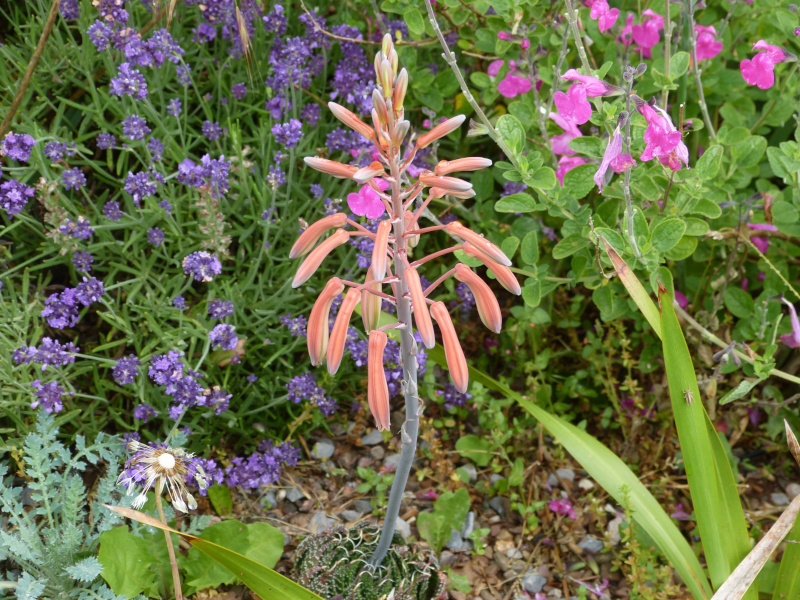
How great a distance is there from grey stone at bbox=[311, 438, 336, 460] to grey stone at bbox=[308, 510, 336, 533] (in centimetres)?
26

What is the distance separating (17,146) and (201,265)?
795mm

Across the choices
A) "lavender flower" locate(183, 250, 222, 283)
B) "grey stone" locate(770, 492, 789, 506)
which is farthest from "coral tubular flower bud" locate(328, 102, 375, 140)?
"grey stone" locate(770, 492, 789, 506)

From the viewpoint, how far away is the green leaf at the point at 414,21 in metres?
2.67

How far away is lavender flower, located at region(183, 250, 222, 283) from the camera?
237 centimetres

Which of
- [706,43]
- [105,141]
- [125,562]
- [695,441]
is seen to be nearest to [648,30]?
[706,43]

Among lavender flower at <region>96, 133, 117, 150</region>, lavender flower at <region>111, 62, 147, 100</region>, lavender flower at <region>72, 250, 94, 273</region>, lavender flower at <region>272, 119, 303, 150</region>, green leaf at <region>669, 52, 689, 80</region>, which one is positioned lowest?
lavender flower at <region>72, 250, 94, 273</region>

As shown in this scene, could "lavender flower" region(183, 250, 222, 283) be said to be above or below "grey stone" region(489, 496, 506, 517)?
above

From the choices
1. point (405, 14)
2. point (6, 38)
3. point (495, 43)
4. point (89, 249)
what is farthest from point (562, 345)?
point (6, 38)

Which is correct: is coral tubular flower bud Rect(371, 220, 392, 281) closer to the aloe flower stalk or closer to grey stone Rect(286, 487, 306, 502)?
the aloe flower stalk

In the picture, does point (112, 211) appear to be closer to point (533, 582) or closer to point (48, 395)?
point (48, 395)

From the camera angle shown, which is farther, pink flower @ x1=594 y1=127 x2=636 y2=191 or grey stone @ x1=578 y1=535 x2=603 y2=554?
grey stone @ x1=578 y1=535 x2=603 y2=554

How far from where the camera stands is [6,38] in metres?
3.28

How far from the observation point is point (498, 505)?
287 cm

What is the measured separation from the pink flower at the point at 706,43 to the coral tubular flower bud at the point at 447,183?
1729 millimetres
